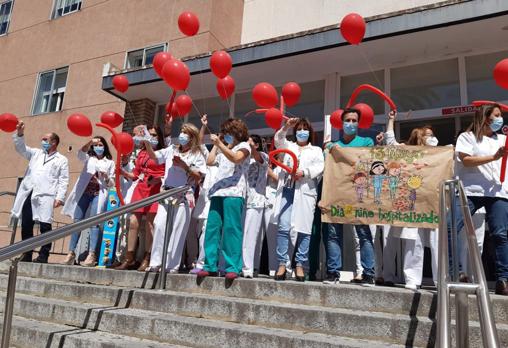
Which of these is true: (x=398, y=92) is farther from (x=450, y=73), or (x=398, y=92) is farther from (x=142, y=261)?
(x=142, y=261)

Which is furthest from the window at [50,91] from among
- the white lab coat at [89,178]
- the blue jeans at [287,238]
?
the blue jeans at [287,238]

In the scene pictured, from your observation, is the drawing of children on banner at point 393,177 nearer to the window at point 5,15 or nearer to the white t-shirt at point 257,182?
the white t-shirt at point 257,182

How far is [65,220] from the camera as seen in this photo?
1129 cm

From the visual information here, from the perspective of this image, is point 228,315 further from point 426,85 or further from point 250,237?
point 426,85

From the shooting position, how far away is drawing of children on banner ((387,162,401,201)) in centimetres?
436

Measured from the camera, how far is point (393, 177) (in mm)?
4406

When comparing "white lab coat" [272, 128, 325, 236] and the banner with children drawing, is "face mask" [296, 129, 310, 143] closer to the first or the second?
"white lab coat" [272, 128, 325, 236]

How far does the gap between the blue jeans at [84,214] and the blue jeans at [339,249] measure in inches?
140

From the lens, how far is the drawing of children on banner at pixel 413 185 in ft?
14.0

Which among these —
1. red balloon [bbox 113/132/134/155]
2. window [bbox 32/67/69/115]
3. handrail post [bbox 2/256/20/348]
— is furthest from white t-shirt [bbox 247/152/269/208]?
window [bbox 32/67/69/115]

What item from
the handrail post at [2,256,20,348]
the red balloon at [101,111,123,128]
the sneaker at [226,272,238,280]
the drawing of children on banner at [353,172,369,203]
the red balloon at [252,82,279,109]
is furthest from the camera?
the red balloon at [101,111,123,128]

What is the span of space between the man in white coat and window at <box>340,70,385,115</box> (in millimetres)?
4821

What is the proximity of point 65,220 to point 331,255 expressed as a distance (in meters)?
8.92

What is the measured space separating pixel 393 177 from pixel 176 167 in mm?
2489
